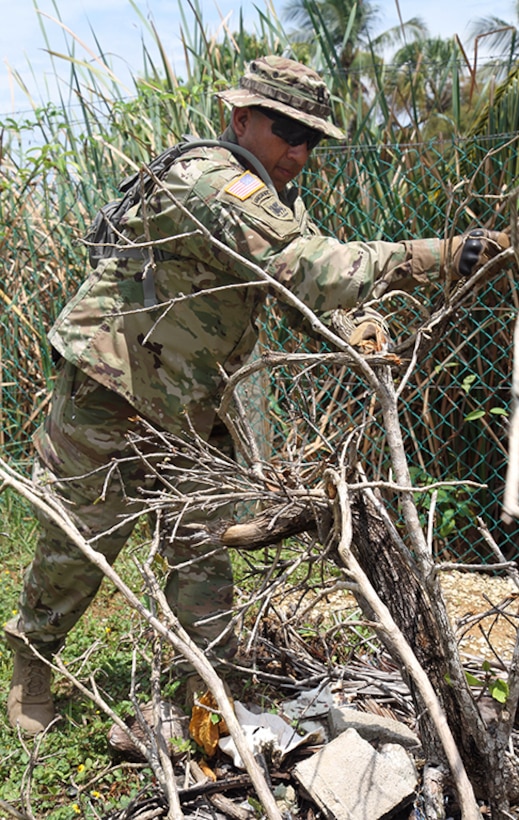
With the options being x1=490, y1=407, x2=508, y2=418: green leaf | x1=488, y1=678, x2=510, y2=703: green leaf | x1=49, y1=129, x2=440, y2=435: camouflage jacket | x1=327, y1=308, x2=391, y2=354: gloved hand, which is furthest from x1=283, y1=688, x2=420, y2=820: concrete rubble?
x1=490, y1=407, x2=508, y2=418: green leaf

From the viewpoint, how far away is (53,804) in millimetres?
2422

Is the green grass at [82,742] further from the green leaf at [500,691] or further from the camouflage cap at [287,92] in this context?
the camouflage cap at [287,92]

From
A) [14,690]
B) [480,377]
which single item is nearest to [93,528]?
[14,690]

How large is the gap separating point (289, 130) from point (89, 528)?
1450 millimetres

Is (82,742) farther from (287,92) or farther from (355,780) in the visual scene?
(287,92)

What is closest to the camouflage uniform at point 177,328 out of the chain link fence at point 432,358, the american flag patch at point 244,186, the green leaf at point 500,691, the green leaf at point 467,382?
the american flag patch at point 244,186

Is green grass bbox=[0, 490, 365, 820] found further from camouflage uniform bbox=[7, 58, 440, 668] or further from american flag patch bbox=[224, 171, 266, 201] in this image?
american flag patch bbox=[224, 171, 266, 201]

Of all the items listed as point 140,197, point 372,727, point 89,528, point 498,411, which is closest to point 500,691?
point 372,727

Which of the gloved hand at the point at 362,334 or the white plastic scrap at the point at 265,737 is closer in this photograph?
the gloved hand at the point at 362,334

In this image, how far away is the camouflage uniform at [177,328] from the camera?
2324 mm

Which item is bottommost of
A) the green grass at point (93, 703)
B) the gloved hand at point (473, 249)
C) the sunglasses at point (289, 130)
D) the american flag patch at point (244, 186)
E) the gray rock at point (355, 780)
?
the green grass at point (93, 703)

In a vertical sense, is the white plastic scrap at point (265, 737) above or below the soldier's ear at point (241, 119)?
below

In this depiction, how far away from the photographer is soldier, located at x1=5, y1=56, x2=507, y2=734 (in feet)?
7.64

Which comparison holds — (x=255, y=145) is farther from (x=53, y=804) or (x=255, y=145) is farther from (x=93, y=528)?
(x=53, y=804)
